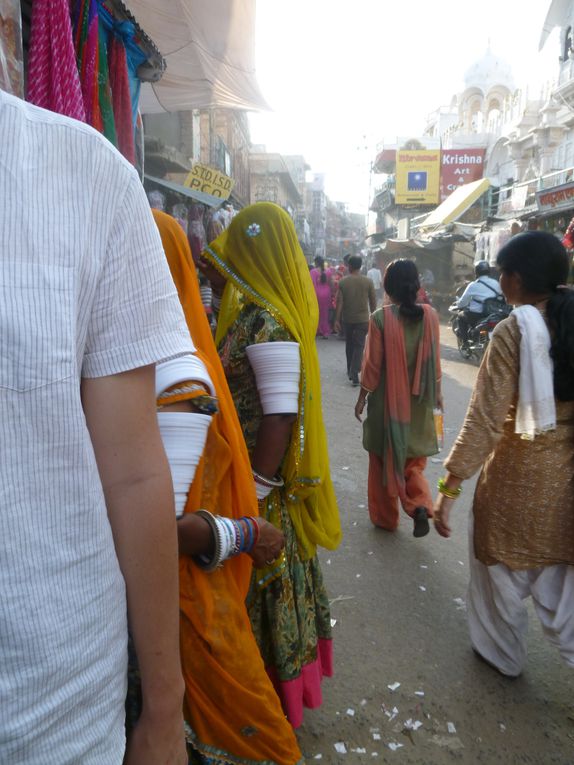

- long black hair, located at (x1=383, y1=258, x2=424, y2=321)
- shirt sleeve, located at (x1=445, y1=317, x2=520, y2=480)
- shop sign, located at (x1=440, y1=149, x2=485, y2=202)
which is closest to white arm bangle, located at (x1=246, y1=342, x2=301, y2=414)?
shirt sleeve, located at (x1=445, y1=317, x2=520, y2=480)

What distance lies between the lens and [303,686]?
6.46ft

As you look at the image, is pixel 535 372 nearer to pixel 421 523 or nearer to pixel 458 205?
pixel 421 523

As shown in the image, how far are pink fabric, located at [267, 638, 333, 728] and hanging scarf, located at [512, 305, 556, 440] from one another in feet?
3.62

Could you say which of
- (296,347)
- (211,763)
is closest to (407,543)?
(296,347)

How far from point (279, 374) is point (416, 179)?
112ft

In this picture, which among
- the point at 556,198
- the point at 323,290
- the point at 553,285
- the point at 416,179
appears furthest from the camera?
the point at 416,179

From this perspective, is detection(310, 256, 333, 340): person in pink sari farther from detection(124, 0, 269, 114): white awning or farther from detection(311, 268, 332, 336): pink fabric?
detection(124, 0, 269, 114): white awning

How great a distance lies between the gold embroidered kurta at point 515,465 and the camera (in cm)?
212

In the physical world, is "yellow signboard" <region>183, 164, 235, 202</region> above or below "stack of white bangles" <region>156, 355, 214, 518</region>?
above

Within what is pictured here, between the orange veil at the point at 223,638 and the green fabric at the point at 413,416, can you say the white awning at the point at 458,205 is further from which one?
the orange veil at the point at 223,638

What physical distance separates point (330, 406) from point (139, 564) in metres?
6.43

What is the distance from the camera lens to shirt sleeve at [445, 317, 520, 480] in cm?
211

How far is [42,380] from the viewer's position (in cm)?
62

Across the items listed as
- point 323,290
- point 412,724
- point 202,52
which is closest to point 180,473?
point 412,724
